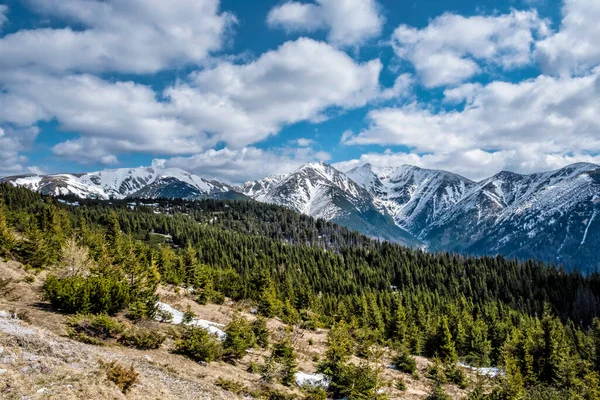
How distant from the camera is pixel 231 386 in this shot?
2173 cm

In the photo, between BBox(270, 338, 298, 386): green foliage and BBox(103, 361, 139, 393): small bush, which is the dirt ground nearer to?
BBox(103, 361, 139, 393): small bush

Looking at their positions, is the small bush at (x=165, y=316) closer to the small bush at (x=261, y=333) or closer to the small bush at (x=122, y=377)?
the small bush at (x=261, y=333)

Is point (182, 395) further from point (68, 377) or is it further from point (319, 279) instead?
point (319, 279)

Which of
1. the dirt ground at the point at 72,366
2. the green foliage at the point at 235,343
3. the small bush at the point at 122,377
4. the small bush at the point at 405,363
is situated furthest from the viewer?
the small bush at the point at 405,363

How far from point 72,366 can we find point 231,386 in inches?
360

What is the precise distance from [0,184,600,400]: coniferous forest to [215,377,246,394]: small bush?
714 centimetres

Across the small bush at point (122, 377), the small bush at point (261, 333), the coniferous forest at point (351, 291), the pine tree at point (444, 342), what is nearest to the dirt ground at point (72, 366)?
the small bush at point (122, 377)

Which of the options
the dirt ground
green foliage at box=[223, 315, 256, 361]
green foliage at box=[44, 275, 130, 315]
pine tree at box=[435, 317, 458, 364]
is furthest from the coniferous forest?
green foliage at box=[223, 315, 256, 361]

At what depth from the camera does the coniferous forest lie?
3312 cm

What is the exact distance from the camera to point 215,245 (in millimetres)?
176750

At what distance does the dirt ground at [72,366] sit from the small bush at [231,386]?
512 mm

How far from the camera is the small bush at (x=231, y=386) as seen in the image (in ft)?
70.5

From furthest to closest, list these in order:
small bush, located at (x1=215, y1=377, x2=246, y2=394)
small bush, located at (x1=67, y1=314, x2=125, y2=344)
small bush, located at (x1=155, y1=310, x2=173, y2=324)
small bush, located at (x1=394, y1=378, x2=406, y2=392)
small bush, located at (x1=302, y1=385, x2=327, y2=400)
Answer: small bush, located at (x1=155, y1=310, x2=173, y2=324) < small bush, located at (x1=394, y1=378, x2=406, y2=392) < small bush, located at (x1=302, y1=385, x2=327, y2=400) < small bush, located at (x1=67, y1=314, x2=125, y2=344) < small bush, located at (x1=215, y1=377, x2=246, y2=394)

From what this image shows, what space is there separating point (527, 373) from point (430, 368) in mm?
17424
